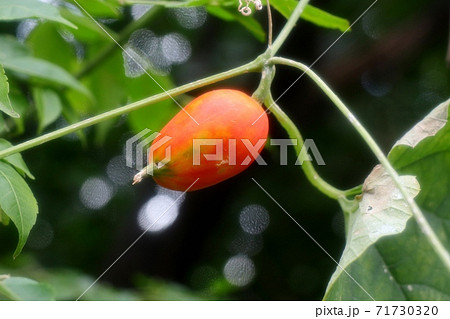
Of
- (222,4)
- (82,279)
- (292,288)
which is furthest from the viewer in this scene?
(292,288)

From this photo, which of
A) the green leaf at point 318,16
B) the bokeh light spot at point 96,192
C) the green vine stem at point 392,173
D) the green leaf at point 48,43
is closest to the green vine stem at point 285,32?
the green vine stem at point 392,173

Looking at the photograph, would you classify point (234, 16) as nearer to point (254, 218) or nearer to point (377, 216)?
point (377, 216)

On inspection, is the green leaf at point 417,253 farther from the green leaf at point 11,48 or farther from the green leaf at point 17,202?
the green leaf at point 11,48

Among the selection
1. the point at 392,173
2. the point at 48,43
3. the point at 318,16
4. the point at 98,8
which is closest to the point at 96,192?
the point at 48,43

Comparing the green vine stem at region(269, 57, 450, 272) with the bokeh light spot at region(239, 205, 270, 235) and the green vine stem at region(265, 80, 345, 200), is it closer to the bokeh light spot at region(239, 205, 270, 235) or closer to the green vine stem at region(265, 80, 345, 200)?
the green vine stem at region(265, 80, 345, 200)

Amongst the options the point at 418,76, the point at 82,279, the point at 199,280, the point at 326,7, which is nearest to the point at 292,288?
the point at 199,280
